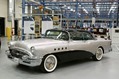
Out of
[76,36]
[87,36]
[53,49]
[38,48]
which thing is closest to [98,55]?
[87,36]

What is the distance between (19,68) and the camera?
5000 mm

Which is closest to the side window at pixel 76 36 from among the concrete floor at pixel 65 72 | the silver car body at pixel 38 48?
the silver car body at pixel 38 48

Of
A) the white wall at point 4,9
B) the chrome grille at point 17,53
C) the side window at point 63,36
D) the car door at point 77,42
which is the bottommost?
the chrome grille at point 17,53

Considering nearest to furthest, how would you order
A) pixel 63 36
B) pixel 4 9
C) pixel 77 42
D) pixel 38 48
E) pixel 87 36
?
pixel 38 48 → pixel 63 36 → pixel 77 42 → pixel 87 36 → pixel 4 9

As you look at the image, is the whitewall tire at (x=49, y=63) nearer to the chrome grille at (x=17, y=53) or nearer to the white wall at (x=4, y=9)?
the chrome grille at (x=17, y=53)

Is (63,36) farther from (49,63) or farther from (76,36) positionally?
(49,63)

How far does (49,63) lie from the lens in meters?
4.65

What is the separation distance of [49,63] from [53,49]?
1.34 ft

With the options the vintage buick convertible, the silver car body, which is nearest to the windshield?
the vintage buick convertible

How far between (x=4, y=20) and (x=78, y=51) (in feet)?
54.0

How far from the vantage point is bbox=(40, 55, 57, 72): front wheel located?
451 centimetres

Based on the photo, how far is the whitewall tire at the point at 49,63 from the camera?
178 inches

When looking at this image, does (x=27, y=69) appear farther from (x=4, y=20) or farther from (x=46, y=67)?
(x=4, y=20)

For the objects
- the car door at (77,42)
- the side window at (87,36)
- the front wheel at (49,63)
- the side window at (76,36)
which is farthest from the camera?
the side window at (87,36)
